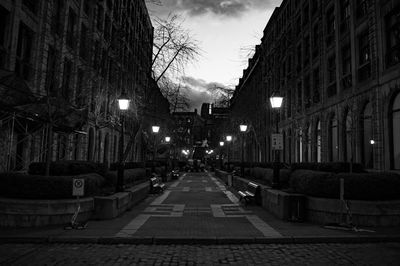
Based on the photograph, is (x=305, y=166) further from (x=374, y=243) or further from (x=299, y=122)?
(x=299, y=122)

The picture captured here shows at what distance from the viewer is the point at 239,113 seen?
125 ft

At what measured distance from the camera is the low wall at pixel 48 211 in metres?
9.69

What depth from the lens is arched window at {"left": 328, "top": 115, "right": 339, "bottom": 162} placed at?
2440 cm

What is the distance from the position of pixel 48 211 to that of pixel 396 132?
A: 1553 centimetres

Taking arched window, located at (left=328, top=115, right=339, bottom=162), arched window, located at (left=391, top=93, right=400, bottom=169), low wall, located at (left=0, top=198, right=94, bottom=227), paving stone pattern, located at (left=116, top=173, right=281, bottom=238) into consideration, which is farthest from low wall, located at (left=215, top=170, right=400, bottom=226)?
arched window, located at (left=328, top=115, right=339, bottom=162)

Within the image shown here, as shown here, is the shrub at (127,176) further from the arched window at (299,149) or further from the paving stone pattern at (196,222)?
the arched window at (299,149)

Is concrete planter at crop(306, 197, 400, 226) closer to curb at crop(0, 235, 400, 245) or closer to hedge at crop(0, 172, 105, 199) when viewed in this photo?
curb at crop(0, 235, 400, 245)

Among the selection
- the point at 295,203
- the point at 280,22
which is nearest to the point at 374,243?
the point at 295,203

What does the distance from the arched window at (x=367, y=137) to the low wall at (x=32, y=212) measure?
15917mm

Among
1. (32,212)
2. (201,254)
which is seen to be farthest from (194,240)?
(32,212)

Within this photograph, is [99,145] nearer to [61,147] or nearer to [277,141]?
[61,147]

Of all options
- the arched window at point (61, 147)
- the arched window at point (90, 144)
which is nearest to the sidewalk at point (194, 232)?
the arched window at point (61, 147)

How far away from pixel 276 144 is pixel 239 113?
23888 millimetres

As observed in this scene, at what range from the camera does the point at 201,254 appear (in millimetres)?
7418
